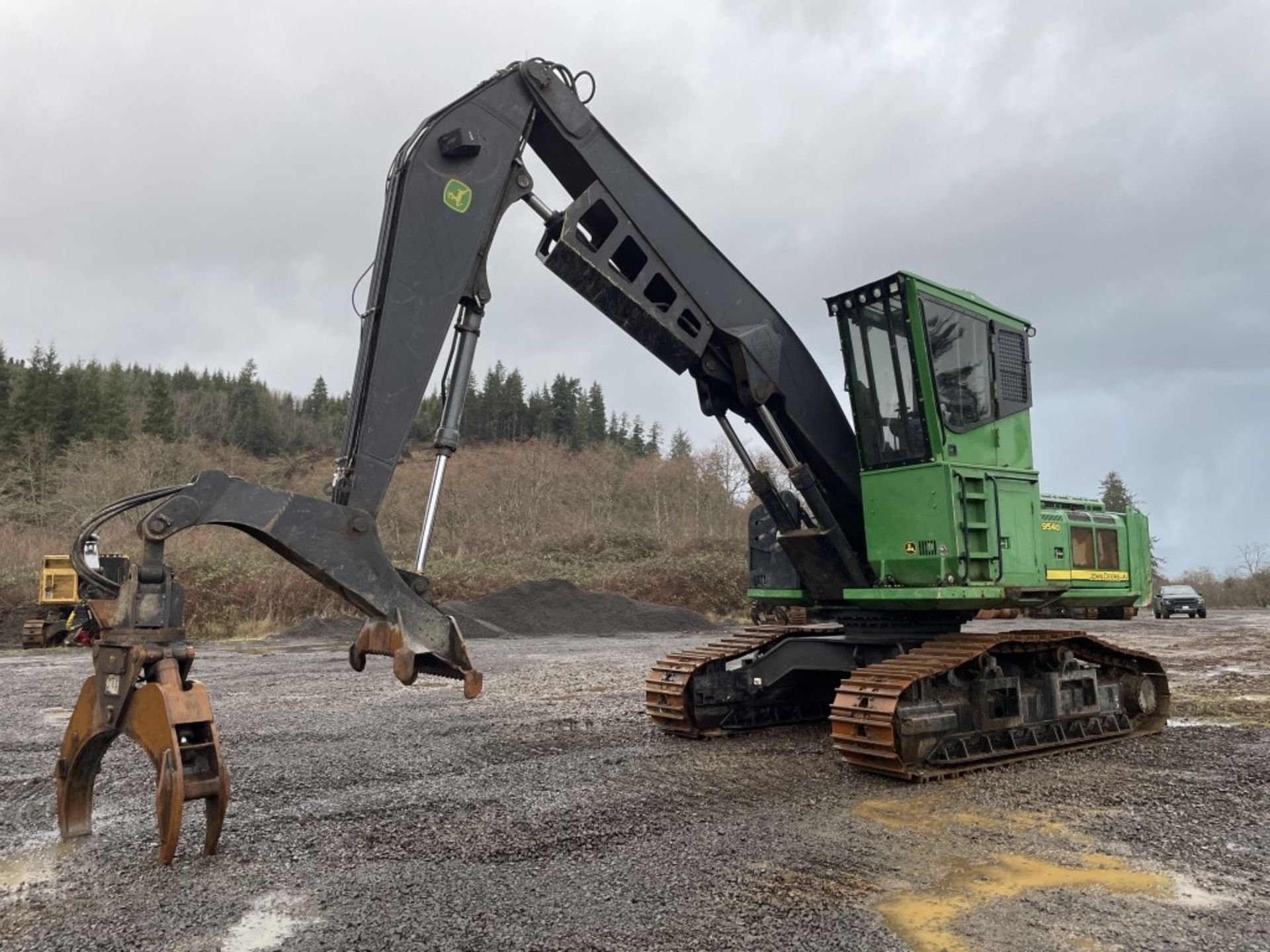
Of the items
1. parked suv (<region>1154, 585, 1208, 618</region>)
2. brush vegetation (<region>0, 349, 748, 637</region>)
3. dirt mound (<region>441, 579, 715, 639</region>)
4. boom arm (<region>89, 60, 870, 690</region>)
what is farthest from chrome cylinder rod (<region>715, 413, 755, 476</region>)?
parked suv (<region>1154, 585, 1208, 618</region>)

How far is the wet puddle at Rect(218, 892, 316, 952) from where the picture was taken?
357 cm

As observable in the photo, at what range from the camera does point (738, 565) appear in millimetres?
33906

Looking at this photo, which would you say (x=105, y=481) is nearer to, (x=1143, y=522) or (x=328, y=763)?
(x=328, y=763)

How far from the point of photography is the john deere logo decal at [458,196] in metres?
5.70

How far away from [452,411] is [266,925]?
2.96 meters

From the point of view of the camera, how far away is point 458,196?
574 cm

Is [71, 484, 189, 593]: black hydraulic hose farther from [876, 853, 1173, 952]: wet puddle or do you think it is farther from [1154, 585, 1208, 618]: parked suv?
[1154, 585, 1208, 618]: parked suv

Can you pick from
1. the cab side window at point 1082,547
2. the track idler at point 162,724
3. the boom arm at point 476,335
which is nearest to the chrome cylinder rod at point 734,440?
the boom arm at point 476,335

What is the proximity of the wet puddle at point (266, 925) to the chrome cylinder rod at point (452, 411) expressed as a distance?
1.81 m

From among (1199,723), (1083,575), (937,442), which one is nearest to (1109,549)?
(1083,575)

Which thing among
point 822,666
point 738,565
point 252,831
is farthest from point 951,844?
point 738,565

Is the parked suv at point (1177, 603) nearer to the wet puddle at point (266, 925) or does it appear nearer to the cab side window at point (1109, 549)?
the cab side window at point (1109, 549)

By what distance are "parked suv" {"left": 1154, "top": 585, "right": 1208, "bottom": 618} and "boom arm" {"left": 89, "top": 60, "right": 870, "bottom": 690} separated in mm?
31933

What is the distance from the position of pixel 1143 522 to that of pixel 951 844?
6014 millimetres
